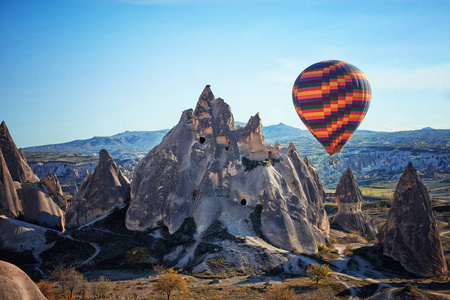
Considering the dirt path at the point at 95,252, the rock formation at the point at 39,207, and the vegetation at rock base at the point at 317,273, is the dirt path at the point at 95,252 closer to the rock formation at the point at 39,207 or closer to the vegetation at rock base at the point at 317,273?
the rock formation at the point at 39,207

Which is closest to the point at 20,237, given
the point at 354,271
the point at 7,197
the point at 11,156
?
the point at 7,197

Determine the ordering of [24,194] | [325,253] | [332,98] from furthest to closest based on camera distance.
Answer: [332,98], [24,194], [325,253]

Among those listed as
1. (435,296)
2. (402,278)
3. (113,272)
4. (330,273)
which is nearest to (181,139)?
(113,272)

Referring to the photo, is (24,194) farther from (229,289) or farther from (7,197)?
(229,289)

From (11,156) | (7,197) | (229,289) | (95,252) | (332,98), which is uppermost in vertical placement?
(332,98)

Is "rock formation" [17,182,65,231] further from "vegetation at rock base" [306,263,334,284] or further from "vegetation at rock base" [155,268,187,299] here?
"vegetation at rock base" [306,263,334,284]

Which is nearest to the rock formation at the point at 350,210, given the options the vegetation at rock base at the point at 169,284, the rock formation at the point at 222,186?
the rock formation at the point at 222,186
